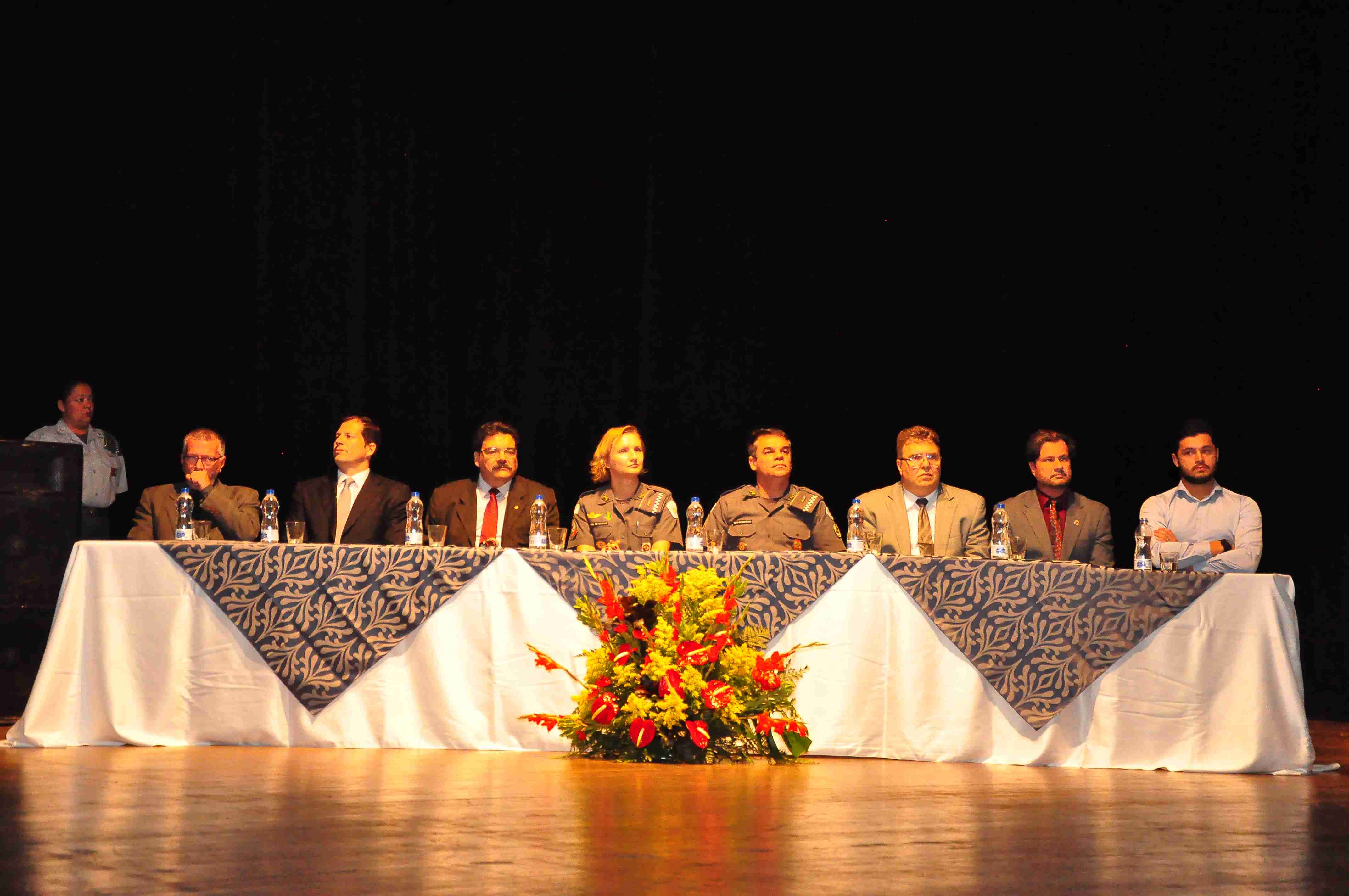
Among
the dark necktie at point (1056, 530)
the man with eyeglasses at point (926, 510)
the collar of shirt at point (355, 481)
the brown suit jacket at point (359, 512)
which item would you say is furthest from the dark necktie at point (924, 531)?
the collar of shirt at point (355, 481)

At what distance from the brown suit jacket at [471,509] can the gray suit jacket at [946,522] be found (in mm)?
1210

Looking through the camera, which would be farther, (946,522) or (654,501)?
(654,501)

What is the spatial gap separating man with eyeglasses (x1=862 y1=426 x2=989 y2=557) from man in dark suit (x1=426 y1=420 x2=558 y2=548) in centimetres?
122

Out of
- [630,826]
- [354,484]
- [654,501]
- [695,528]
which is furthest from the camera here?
[354,484]

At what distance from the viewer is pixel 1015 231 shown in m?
6.53

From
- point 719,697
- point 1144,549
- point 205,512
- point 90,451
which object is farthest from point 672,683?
point 90,451

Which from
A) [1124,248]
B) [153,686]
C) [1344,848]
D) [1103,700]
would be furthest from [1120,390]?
[153,686]

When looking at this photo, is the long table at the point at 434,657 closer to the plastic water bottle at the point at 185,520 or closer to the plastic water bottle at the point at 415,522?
the plastic water bottle at the point at 185,520

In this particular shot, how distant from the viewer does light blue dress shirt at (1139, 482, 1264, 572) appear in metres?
5.04

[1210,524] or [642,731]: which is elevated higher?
[1210,524]

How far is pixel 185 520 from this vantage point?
191 inches

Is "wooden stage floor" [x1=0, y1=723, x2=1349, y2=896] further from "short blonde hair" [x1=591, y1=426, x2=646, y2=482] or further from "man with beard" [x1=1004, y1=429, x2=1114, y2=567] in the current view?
"short blonde hair" [x1=591, y1=426, x2=646, y2=482]

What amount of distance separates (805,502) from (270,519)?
1861 mm

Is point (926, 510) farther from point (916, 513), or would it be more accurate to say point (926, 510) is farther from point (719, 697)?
point (719, 697)
